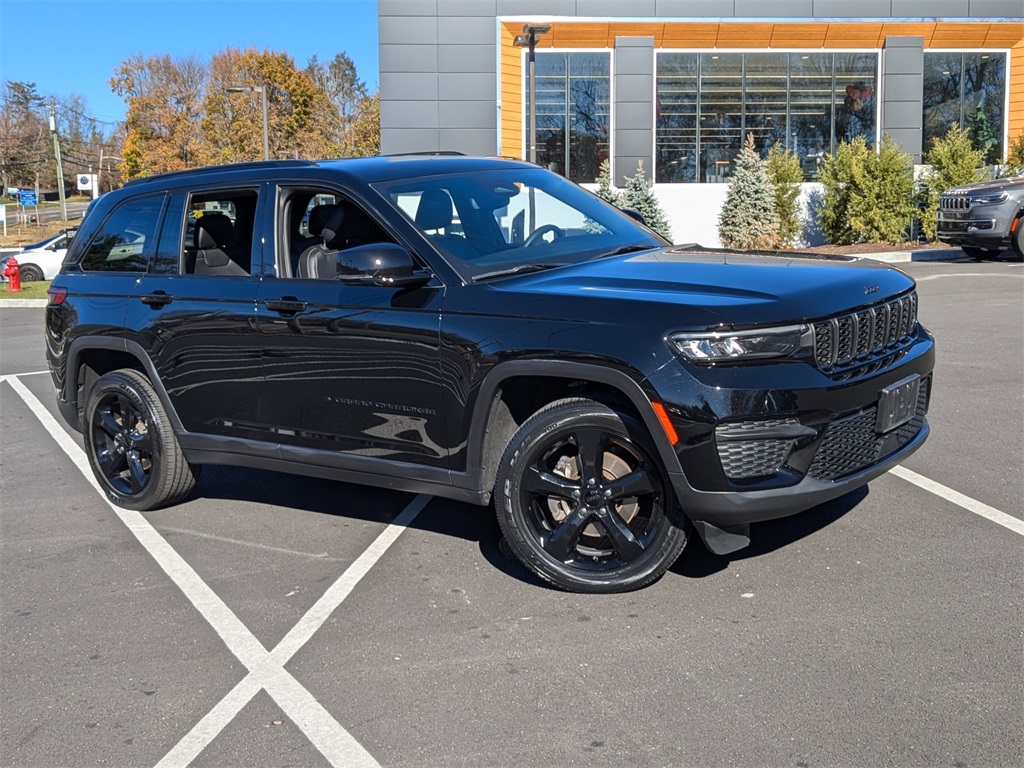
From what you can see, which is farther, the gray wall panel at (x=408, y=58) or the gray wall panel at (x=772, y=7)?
the gray wall panel at (x=772, y=7)

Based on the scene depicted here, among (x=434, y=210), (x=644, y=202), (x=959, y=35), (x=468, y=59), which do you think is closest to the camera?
(x=434, y=210)

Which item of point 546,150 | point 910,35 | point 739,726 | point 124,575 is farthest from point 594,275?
point 910,35

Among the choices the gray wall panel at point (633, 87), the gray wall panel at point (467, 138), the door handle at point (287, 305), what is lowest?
the door handle at point (287, 305)

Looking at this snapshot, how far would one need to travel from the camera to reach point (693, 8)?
26.7m

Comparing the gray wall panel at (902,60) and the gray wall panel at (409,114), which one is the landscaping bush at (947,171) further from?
the gray wall panel at (409,114)

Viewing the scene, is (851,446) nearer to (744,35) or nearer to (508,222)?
(508,222)

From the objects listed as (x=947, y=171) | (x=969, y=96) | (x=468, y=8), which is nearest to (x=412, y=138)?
(x=468, y=8)

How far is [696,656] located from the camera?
4020 millimetres

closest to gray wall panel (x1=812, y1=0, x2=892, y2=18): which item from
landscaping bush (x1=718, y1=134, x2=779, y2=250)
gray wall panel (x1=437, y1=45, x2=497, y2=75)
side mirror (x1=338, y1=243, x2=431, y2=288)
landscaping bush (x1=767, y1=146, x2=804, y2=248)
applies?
landscaping bush (x1=767, y1=146, x2=804, y2=248)

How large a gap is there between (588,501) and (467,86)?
23687mm

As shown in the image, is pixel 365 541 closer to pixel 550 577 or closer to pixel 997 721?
pixel 550 577

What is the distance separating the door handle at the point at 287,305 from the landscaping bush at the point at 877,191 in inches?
790

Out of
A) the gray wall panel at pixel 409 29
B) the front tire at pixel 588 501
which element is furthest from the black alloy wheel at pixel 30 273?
the front tire at pixel 588 501

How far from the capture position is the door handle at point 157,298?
590cm
